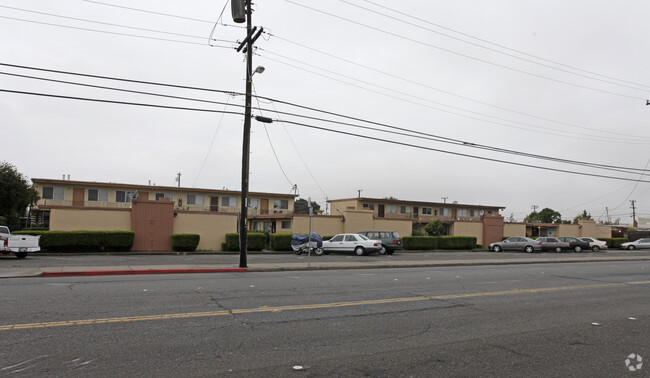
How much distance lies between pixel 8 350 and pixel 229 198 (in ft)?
155

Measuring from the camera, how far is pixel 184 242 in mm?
28922

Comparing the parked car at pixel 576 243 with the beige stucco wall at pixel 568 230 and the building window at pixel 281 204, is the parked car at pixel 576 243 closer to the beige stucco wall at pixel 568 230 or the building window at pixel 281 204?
the beige stucco wall at pixel 568 230

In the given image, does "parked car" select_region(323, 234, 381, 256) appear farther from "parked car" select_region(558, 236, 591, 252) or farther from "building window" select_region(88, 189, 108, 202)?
"building window" select_region(88, 189, 108, 202)

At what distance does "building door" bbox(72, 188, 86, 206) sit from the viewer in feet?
151

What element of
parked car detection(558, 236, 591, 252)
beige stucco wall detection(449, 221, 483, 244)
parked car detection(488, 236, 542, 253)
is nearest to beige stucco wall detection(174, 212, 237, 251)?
parked car detection(488, 236, 542, 253)

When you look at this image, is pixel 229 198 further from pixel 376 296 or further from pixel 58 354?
pixel 58 354

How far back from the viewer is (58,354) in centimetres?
540

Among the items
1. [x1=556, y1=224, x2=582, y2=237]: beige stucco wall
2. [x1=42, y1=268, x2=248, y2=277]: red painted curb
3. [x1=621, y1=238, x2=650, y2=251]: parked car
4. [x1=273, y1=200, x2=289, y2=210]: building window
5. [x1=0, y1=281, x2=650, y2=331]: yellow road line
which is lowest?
[x1=621, y1=238, x2=650, y2=251]: parked car

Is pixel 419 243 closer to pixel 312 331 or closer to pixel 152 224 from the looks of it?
pixel 152 224

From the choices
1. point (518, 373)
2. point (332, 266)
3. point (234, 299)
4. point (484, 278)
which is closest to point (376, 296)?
point (234, 299)

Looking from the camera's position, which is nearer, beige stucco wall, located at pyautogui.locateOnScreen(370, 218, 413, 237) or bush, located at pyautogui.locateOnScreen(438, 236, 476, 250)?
beige stucco wall, located at pyautogui.locateOnScreen(370, 218, 413, 237)

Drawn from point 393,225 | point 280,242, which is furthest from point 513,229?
point 280,242

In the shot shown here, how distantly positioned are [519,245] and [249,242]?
74.5ft

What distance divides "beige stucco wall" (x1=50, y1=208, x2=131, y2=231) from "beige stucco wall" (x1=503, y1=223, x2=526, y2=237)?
3783 cm
